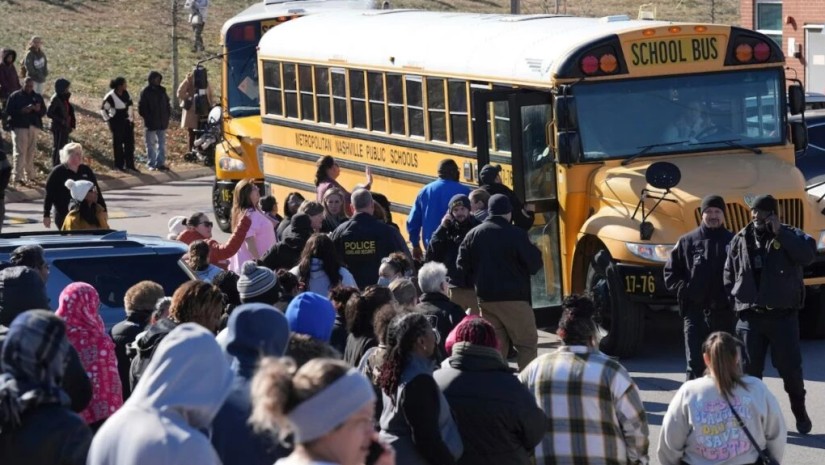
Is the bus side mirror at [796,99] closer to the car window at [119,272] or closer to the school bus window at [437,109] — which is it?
the school bus window at [437,109]

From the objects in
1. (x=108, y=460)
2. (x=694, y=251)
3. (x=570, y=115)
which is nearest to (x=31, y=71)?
(x=570, y=115)

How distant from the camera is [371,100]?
15.5 meters

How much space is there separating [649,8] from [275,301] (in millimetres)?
7083

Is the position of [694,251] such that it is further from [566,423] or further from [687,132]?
[566,423]

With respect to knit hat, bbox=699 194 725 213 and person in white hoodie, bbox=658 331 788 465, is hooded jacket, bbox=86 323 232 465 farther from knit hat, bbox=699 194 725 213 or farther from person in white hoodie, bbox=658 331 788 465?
knit hat, bbox=699 194 725 213

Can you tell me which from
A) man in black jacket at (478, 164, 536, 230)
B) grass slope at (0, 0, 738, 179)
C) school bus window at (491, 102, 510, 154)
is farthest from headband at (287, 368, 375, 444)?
grass slope at (0, 0, 738, 179)

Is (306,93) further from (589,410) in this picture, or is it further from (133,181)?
(589,410)

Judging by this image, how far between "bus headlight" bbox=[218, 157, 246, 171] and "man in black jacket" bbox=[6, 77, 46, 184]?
4.37 meters

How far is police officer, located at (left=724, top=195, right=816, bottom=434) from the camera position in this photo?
30.9 feet

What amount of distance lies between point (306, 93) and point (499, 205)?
288 inches

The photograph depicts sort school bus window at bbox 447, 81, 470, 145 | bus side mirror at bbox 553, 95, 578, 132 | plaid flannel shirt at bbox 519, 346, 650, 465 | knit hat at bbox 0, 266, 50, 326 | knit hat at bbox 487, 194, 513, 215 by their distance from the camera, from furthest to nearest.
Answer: school bus window at bbox 447, 81, 470, 145, bus side mirror at bbox 553, 95, 578, 132, knit hat at bbox 487, 194, 513, 215, knit hat at bbox 0, 266, 50, 326, plaid flannel shirt at bbox 519, 346, 650, 465

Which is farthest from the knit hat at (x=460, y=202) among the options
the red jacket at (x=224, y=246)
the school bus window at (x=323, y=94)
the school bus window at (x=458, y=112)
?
the school bus window at (x=323, y=94)

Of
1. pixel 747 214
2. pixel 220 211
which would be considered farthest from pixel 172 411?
pixel 220 211

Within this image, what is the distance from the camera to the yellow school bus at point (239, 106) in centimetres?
1944
